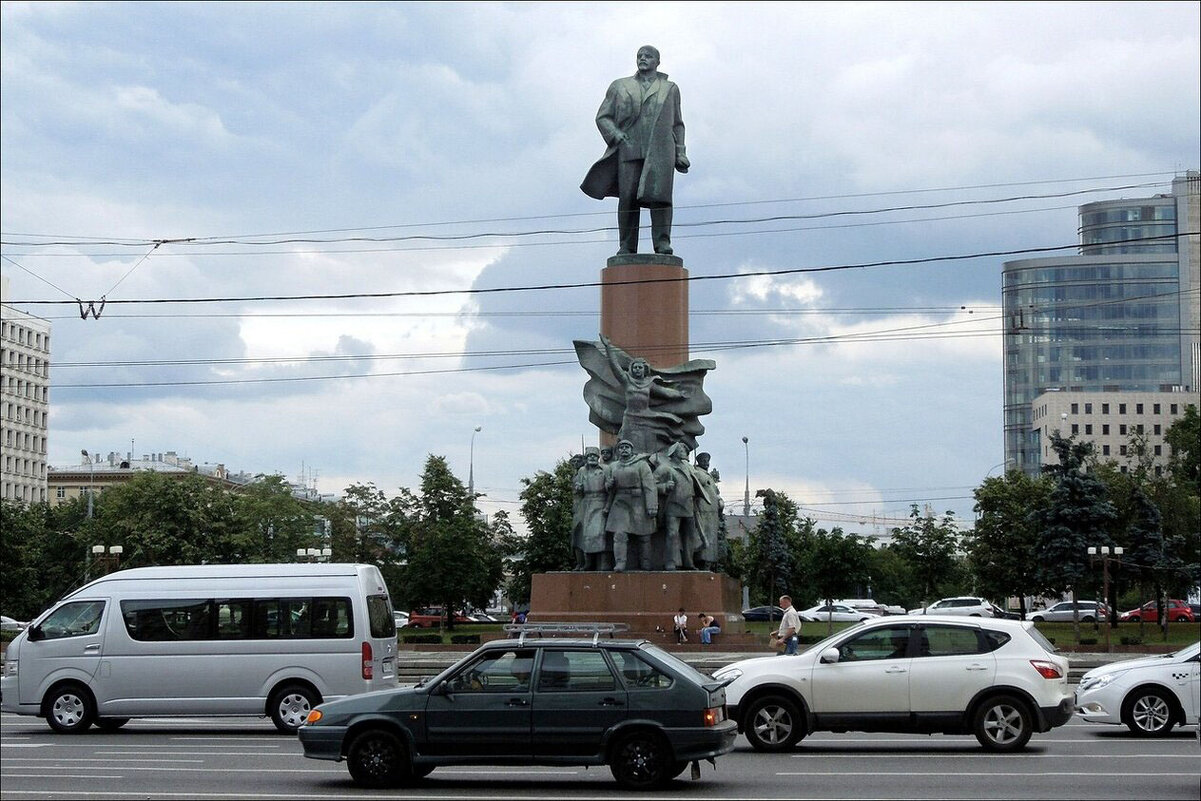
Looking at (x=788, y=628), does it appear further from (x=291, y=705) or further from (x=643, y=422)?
(x=643, y=422)

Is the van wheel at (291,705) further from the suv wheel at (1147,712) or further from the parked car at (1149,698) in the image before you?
the suv wheel at (1147,712)

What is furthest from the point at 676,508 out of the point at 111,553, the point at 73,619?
the point at 111,553

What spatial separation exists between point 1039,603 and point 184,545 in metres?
45.1

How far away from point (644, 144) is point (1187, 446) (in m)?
74.0

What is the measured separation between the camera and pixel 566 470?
209 feet

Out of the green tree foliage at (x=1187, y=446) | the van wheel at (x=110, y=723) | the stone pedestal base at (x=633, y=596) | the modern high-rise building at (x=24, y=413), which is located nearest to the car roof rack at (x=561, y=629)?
the van wheel at (x=110, y=723)

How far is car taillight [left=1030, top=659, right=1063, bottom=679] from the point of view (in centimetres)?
1831

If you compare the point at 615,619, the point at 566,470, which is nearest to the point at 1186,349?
the point at 566,470

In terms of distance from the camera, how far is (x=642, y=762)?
15234 mm

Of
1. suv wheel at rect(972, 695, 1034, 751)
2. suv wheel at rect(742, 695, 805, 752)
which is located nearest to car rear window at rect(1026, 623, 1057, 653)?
suv wheel at rect(972, 695, 1034, 751)

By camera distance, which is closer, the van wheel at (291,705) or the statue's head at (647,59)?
the van wheel at (291,705)

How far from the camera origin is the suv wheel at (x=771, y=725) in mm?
18641

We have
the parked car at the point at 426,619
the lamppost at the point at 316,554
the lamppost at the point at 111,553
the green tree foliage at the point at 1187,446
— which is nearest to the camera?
the lamppost at the point at 111,553

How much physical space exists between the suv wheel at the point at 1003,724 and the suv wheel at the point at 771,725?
6.73 ft
